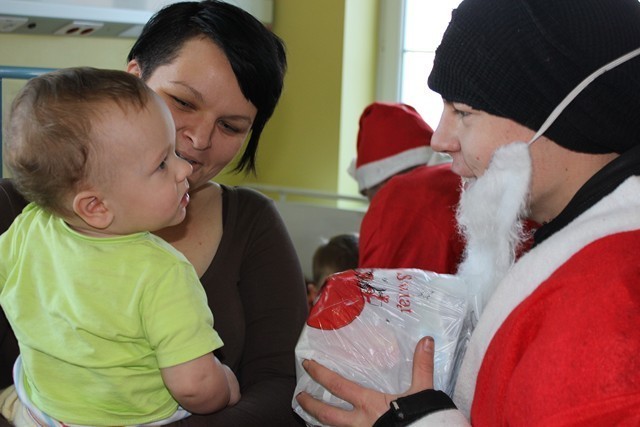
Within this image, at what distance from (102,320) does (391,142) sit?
1.82 meters

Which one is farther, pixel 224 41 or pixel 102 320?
pixel 224 41

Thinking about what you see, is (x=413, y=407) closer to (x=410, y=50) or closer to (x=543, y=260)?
(x=543, y=260)

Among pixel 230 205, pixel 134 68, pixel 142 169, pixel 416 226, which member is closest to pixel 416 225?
pixel 416 226

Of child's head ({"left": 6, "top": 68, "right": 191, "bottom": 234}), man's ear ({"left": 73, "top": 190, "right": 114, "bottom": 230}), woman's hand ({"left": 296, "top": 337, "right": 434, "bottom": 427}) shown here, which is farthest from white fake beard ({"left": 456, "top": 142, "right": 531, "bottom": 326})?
man's ear ({"left": 73, "top": 190, "right": 114, "bottom": 230})

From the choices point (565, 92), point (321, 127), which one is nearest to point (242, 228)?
point (565, 92)

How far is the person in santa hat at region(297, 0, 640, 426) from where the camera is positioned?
1.21 metres

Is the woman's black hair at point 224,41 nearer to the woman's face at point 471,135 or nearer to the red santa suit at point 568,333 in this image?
the woman's face at point 471,135

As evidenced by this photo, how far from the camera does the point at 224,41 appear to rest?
1.74 m

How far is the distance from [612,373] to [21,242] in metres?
1.00

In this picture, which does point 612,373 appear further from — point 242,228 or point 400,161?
point 400,161

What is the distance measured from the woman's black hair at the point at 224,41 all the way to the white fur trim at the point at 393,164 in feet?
3.75

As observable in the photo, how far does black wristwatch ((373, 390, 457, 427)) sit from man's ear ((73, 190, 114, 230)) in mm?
557

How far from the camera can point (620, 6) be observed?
1.40m

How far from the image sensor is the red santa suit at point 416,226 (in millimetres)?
2186
